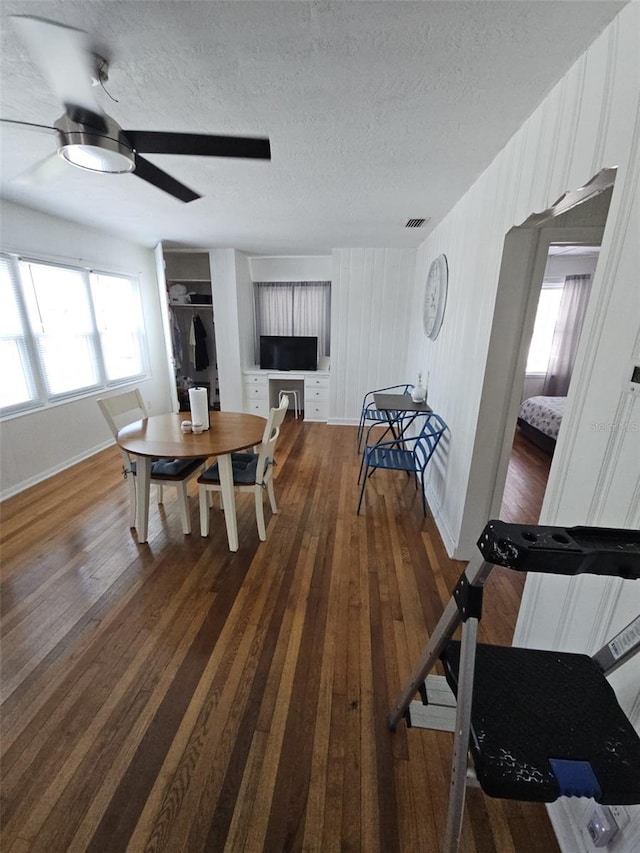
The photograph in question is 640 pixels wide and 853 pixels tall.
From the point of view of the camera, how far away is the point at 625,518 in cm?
93

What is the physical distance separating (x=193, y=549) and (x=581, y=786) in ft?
7.12

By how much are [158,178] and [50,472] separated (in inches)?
117

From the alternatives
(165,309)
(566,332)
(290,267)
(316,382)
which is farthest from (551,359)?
(165,309)

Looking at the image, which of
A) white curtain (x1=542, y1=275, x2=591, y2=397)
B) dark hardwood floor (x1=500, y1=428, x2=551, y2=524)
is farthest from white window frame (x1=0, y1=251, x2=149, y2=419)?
white curtain (x1=542, y1=275, x2=591, y2=397)

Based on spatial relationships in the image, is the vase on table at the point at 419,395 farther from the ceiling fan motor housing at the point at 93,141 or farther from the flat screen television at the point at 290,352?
A: the ceiling fan motor housing at the point at 93,141

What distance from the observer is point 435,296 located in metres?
3.11

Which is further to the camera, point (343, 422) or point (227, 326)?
point (343, 422)

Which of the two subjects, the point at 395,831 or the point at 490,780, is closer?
the point at 490,780

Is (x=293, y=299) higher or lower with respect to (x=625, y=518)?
higher

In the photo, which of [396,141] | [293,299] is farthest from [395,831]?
[293,299]

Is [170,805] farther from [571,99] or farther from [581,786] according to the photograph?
[571,99]

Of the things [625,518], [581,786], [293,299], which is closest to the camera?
[581,786]

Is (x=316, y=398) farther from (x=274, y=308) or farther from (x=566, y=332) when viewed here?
(x=566, y=332)

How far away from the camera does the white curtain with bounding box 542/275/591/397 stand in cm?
493
